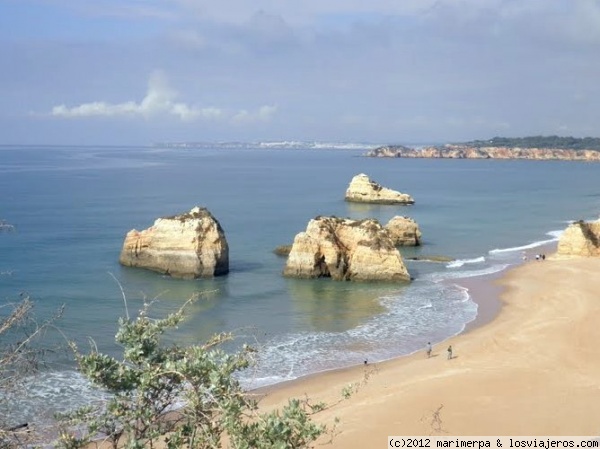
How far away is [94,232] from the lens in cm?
5634

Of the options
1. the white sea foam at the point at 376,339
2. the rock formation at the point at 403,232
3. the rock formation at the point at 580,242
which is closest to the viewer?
the white sea foam at the point at 376,339

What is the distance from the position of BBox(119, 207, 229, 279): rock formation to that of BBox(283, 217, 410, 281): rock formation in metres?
4.46

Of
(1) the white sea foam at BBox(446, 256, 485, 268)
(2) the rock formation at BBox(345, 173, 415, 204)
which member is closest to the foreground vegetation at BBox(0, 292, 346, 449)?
(1) the white sea foam at BBox(446, 256, 485, 268)

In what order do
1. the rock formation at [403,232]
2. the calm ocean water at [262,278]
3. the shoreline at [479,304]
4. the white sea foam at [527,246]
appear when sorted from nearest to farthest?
the shoreline at [479,304] < the calm ocean water at [262,278] < the rock formation at [403,232] < the white sea foam at [527,246]

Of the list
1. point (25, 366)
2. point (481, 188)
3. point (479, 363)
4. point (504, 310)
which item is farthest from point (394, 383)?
point (481, 188)

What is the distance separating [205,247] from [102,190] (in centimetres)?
6103

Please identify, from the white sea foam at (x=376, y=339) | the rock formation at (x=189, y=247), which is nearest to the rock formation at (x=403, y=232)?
the white sea foam at (x=376, y=339)

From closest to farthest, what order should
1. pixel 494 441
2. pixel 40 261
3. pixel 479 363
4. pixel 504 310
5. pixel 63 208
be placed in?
pixel 494 441, pixel 479 363, pixel 504 310, pixel 40 261, pixel 63 208

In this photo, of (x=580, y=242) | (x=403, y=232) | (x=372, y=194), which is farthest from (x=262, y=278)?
(x=372, y=194)

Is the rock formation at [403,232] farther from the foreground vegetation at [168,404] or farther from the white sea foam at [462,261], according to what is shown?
the foreground vegetation at [168,404]

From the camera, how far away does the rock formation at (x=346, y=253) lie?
39.6 metres

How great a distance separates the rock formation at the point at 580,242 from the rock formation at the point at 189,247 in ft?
79.3

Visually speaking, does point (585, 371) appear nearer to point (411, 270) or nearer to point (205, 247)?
point (411, 270)

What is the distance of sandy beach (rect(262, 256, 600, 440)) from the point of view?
1917cm
